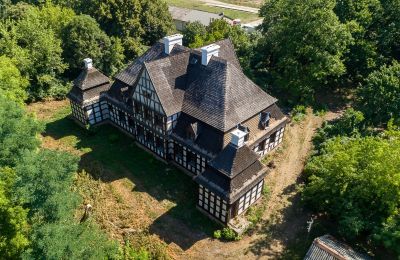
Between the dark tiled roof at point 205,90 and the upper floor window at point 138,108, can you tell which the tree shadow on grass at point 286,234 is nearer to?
the dark tiled roof at point 205,90

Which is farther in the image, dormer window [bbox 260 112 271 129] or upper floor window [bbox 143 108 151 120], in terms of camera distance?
upper floor window [bbox 143 108 151 120]

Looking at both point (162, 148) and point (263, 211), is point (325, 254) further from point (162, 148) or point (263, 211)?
point (162, 148)

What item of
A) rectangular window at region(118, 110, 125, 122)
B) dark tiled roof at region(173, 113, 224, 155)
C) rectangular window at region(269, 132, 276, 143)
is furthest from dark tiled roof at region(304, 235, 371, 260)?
rectangular window at region(118, 110, 125, 122)

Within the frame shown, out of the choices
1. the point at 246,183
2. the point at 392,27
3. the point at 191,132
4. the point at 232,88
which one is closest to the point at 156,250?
the point at 246,183

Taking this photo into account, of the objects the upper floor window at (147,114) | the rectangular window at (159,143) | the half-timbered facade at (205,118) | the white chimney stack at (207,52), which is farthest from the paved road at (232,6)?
the rectangular window at (159,143)

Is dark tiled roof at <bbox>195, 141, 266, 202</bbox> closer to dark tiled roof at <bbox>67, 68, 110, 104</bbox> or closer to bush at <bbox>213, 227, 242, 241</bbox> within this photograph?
bush at <bbox>213, 227, 242, 241</bbox>
